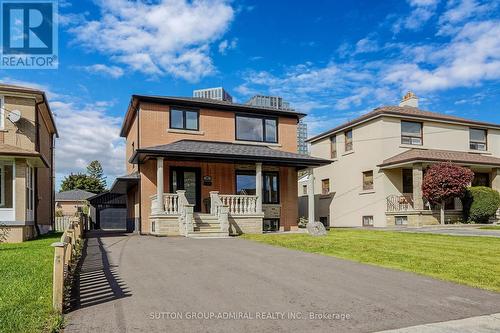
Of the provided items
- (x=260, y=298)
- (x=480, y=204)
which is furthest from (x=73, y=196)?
(x=260, y=298)

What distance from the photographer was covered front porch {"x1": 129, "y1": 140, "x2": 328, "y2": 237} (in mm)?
17406

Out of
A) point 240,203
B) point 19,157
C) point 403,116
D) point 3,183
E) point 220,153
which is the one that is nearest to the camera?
point 19,157

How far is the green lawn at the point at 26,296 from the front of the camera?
466 cm

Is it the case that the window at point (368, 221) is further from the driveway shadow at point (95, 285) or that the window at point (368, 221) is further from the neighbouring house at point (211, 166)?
the driveway shadow at point (95, 285)

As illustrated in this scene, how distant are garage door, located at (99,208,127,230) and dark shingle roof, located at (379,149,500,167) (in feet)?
63.2

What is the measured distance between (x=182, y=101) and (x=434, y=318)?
16955 millimetres

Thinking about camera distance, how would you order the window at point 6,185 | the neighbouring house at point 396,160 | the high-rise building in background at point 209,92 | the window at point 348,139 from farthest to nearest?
1. the high-rise building in background at point 209,92
2. the window at point 348,139
3. the neighbouring house at point 396,160
4. the window at point 6,185

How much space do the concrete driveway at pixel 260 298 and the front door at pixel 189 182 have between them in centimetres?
1058

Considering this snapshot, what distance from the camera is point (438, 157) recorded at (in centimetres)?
2355

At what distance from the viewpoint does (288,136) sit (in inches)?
908

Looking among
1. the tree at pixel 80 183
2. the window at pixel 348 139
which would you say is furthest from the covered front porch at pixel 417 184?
the tree at pixel 80 183

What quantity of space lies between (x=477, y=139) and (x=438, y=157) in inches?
266

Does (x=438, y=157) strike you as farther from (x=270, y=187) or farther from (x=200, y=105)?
(x=200, y=105)

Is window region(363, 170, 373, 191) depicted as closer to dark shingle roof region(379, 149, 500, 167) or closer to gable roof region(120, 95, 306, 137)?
dark shingle roof region(379, 149, 500, 167)
